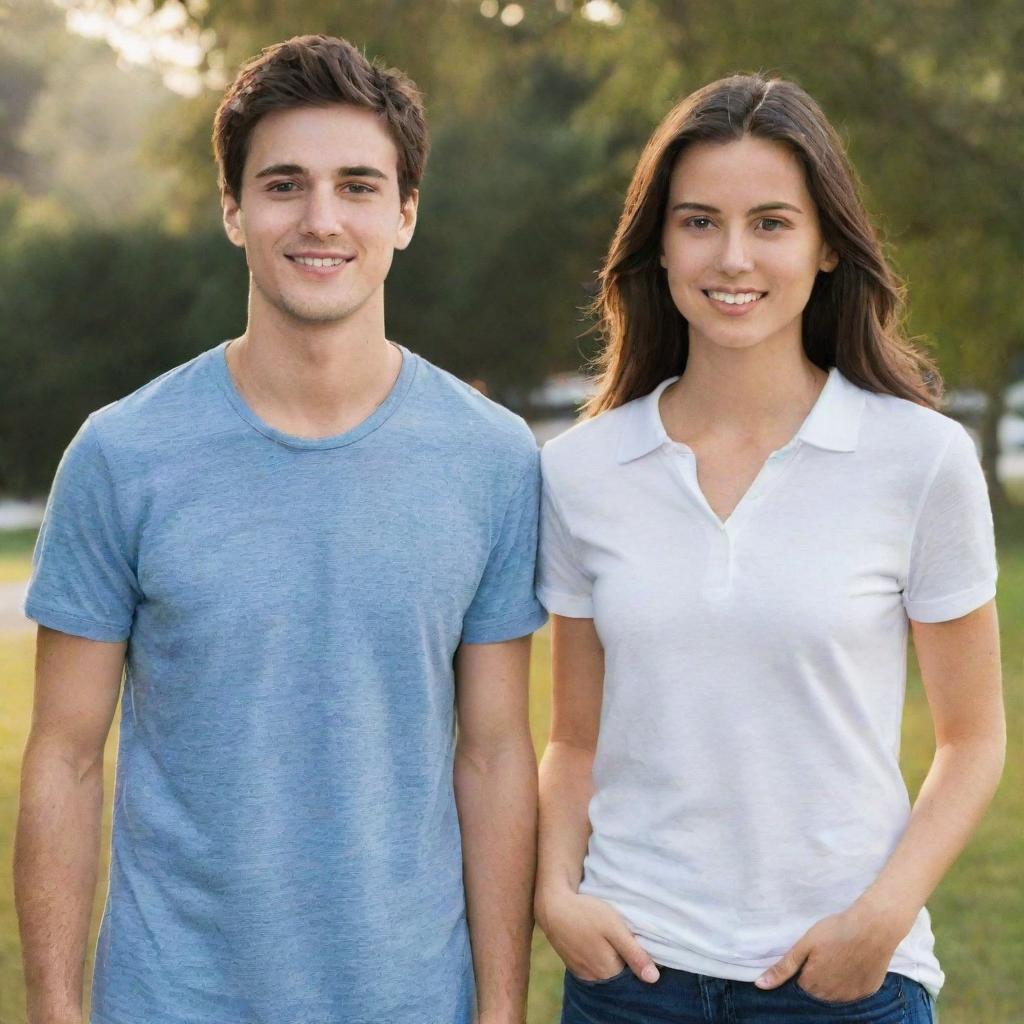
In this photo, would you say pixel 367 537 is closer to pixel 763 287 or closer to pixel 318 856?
pixel 318 856

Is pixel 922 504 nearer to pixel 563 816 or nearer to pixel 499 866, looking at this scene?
pixel 563 816

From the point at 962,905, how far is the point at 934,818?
13.1 ft

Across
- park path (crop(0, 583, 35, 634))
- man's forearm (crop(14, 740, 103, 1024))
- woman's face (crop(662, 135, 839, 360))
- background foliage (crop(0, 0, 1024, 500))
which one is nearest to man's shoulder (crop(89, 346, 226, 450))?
man's forearm (crop(14, 740, 103, 1024))

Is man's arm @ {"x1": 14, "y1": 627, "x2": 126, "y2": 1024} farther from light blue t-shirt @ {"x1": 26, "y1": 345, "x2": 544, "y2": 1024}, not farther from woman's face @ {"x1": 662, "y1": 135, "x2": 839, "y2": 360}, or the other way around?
woman's face @ {"x1": 662, "y1": 135, "x2": 839, "y2": 360}

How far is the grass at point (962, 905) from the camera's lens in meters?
4.96

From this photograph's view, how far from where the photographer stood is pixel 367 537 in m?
2.37

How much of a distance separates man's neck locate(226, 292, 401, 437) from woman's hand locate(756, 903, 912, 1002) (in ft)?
3.47

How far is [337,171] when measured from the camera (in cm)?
242

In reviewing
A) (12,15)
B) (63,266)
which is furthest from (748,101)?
(12,15)

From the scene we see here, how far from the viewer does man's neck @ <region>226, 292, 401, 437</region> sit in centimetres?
242

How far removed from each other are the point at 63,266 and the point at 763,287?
21094 mm

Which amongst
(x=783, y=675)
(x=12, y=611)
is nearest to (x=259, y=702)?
(x=783, y=675)

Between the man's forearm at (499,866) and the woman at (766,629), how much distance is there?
5 cm

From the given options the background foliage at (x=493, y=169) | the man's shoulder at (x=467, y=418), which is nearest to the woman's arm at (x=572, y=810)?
the man's shoulder at (x=467, y=418)
